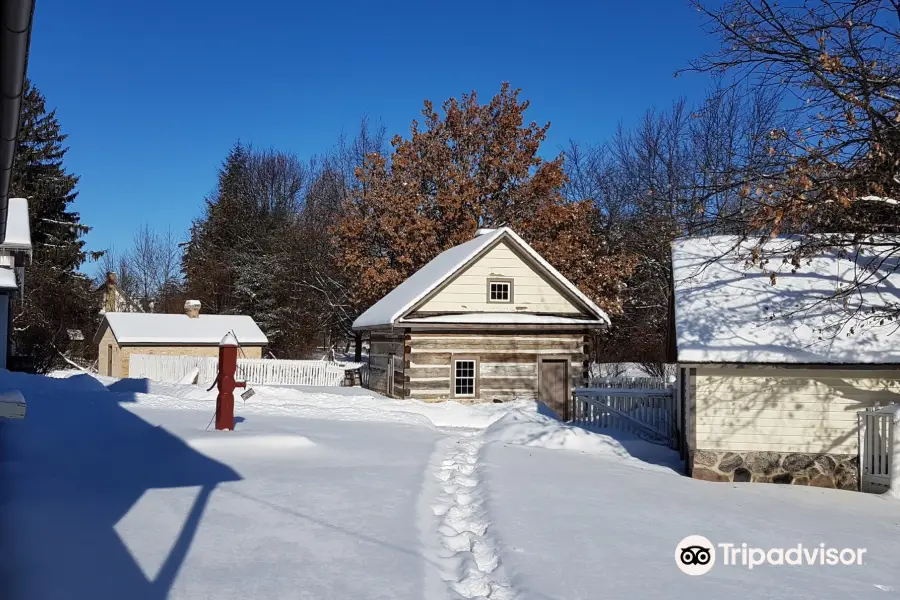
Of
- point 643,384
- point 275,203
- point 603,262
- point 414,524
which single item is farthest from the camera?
point 275,203

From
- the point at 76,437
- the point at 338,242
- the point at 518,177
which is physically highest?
the point at 518,177

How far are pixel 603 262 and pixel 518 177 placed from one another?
24.9 feet

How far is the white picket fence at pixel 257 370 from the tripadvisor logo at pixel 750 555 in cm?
2503

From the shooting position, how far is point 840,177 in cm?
1220

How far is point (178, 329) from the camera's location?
35.9m

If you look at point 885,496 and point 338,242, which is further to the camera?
point 338,242

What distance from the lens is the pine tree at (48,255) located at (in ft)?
121

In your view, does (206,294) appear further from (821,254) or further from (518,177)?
(821,254)

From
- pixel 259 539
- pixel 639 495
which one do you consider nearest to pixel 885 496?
pixel 639 495

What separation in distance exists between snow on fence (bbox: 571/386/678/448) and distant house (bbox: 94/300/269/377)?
2065cm

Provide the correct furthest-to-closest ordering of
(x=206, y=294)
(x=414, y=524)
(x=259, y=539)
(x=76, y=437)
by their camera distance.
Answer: (x=206, y=294) → (x=76, y=437) → (x=414, y=524) → (x=259, y=539)

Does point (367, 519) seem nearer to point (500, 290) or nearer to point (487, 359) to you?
point (487, 359)

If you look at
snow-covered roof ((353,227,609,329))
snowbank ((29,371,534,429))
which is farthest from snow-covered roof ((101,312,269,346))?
snow-covered roof ((353,227,609,329))

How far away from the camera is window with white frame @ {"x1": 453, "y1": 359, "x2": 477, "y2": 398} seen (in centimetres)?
2380
